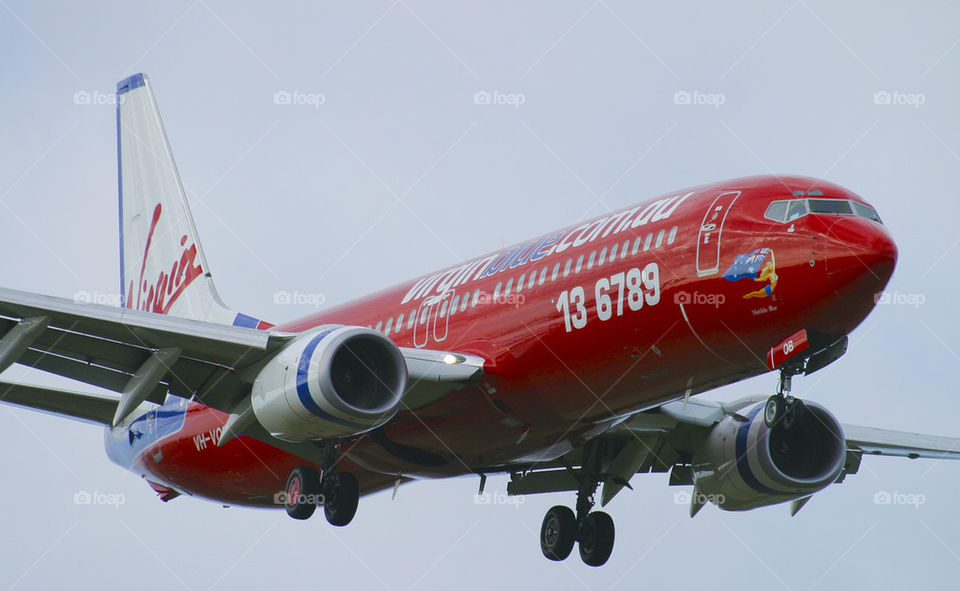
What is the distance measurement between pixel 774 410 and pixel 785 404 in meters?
0.19

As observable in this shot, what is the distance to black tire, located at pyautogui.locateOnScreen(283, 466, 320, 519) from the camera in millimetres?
24016

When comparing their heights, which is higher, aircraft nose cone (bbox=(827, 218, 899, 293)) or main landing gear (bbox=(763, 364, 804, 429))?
aircraft nose cone (bbox=(827, 218, 899, 293))

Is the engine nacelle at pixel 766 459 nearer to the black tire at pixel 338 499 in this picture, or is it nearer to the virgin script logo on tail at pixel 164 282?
Result: the black tire at pixel 338 499

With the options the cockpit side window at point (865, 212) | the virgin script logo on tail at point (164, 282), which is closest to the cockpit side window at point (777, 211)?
the cockpit side window at point (865, 212)

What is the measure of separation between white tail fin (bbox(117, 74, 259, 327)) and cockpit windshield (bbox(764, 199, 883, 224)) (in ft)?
46.4

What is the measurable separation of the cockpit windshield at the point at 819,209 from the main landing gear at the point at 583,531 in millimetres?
8686

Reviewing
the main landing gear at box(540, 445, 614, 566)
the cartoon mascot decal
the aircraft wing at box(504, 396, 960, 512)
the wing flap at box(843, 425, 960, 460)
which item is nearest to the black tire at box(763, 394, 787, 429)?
the cartoon mascot decal

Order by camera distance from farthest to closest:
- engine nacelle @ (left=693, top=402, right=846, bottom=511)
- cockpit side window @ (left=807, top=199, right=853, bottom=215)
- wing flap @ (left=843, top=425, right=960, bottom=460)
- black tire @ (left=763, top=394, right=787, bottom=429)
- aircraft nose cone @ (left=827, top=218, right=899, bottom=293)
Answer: wing flap @ (left=843, top=425, right=960, bottom=460)
engine nacelle @ (left=693, top=402, right=846, bottom=511)
black tire @ (left=763, top=394, right=787, bottom=429)
cockpit side window @ (left=807, top=199, right=853, bottom=215)
aircraft nose cone @ (left=827, top=218, right=899, bottom=293)

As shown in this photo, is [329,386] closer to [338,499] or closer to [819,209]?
[338,499]

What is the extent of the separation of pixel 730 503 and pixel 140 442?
12804 mm

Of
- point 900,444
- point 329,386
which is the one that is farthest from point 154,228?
point 900,444

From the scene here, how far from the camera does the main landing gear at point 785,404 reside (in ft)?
63.9

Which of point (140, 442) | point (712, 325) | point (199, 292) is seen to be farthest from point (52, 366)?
point (712, 325)

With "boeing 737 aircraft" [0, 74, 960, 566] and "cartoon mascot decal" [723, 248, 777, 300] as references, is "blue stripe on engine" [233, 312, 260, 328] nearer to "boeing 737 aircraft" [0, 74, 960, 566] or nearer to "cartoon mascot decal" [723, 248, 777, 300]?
"boeing 737 aircraft" [0, 74, 960, 566]
